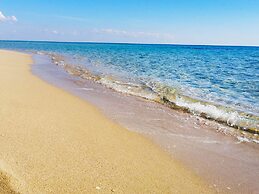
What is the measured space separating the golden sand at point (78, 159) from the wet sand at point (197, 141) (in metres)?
0.45

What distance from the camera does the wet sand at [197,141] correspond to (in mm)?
5422

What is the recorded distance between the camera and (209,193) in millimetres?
4762

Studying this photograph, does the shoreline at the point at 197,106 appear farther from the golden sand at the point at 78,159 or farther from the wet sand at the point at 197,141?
the golden sand at the point at 78,159

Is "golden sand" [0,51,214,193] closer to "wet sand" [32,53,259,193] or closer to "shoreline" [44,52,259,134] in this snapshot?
"wet sand" [32,53,259,193]

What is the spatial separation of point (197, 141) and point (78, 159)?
3.40 meters

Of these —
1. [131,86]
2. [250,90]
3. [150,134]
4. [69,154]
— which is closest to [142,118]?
Result: [150,134]

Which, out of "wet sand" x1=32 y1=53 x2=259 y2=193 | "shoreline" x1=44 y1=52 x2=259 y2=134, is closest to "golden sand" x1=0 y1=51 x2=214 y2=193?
"wet sand" x1=32 y1=53 x2=259 y2=193

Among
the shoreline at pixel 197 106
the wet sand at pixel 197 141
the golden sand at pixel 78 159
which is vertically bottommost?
the shoreline at pixel 197 106

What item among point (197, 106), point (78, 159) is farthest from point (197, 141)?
point (197, 106)

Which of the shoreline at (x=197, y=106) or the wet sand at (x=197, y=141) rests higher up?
the wet sand at (x=197, y=141)

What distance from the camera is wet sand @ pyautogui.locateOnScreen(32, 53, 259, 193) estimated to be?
542 cm

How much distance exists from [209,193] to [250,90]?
12.8 m

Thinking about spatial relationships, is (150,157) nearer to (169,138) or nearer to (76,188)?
(169,138)

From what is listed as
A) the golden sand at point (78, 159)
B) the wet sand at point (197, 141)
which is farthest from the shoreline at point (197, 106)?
the golden sand at point (78, 159)
